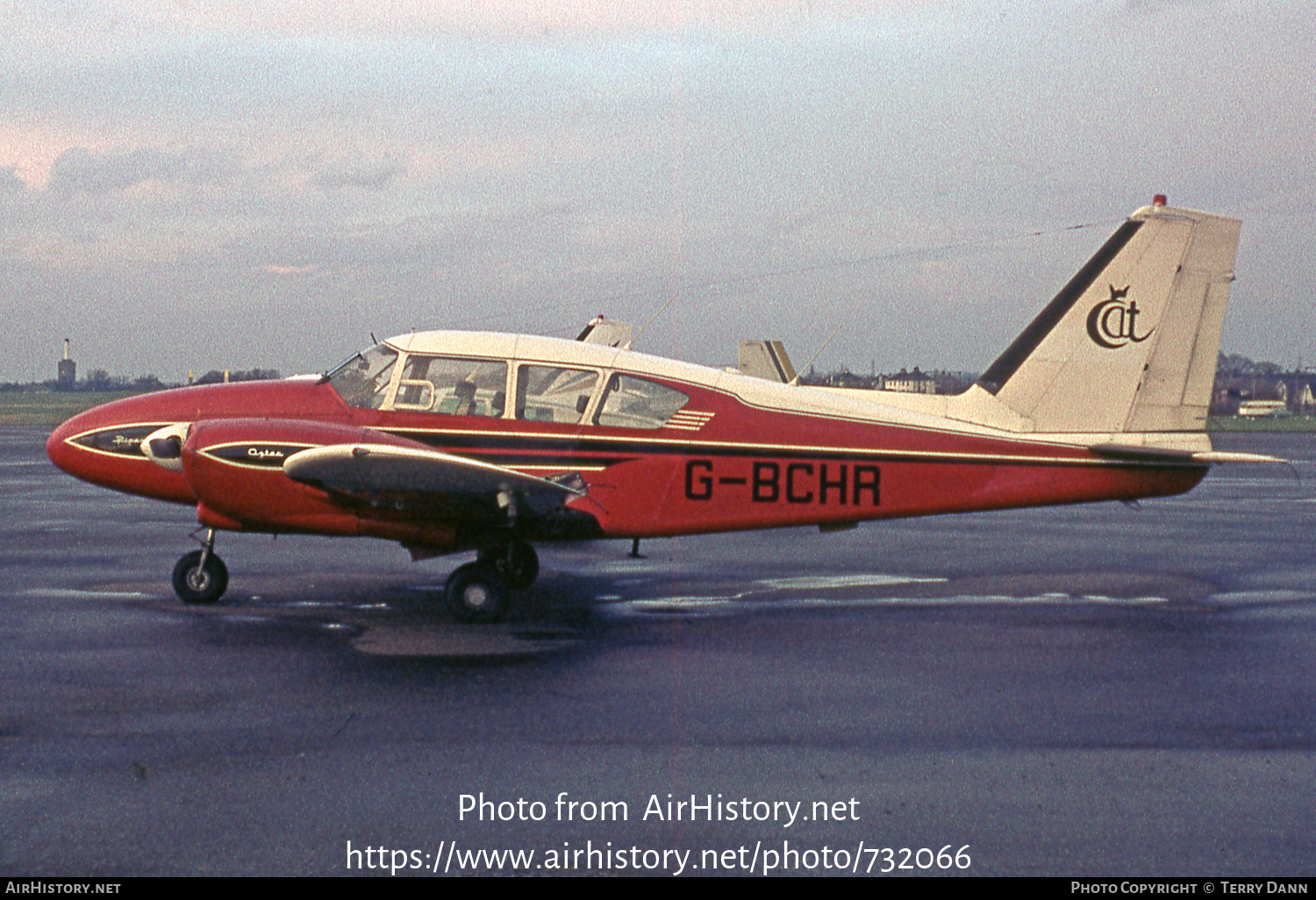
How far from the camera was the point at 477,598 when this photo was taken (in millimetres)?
8914

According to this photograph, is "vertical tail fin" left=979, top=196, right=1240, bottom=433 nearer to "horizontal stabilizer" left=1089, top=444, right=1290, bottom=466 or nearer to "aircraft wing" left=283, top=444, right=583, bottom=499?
"horizontal stabilizer" left=1089, top=444, right=1290, bottom=466

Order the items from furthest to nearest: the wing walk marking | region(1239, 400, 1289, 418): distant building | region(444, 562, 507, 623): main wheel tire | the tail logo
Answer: region(1239, 400, 1289, 418): distant building
the tail logo
the wing walk marking
region(444, 562, 507, 623): main wheel tire

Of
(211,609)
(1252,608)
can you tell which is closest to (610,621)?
(211,609)

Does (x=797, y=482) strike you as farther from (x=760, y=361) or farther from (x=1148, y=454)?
(x=760, y=361)

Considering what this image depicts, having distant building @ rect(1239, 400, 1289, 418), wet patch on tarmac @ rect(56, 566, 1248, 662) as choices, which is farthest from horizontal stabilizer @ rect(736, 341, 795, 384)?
distant building @ rect(1239, 400, 1289, 418)

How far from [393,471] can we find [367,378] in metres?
1.77

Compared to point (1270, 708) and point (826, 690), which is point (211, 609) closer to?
point (826, 690)

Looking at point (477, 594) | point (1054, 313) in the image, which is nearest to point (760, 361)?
point (1054, 313)

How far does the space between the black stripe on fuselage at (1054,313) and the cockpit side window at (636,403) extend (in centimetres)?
316

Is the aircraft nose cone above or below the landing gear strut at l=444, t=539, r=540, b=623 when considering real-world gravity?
above

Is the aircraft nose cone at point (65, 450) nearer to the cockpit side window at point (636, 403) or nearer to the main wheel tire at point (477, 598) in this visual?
the main wheel tire at point (477, 598)

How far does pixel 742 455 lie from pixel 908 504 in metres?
1.56

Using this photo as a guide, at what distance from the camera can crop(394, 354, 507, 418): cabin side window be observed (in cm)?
955

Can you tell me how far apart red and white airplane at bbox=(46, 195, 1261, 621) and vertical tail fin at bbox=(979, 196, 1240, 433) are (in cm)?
3
